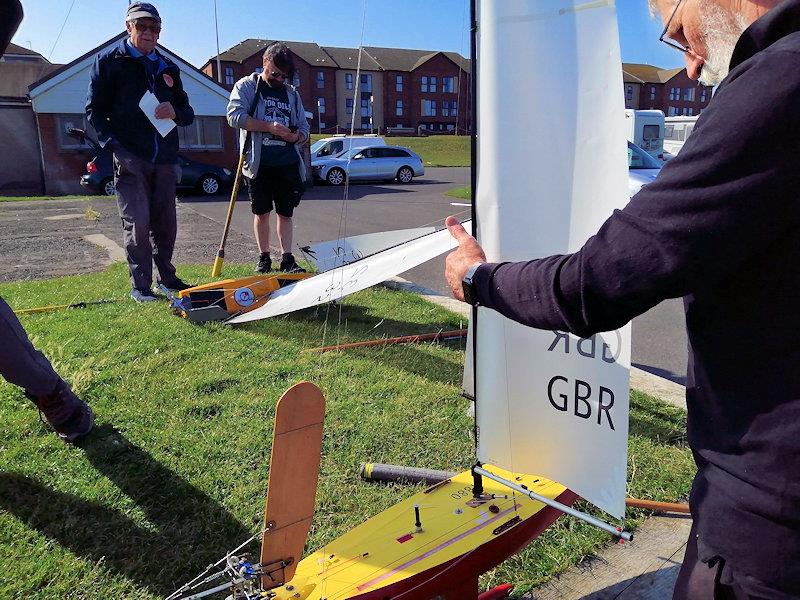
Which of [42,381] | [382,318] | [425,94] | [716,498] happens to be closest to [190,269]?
[382,318]

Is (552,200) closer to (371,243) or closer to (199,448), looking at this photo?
(199,448)

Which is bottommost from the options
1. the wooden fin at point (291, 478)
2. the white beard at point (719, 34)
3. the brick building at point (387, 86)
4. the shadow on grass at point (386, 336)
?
the shadow on grass at point (386, 336)

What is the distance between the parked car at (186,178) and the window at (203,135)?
379cm

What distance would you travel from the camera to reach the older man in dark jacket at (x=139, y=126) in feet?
17.3

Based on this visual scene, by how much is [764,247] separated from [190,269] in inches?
272

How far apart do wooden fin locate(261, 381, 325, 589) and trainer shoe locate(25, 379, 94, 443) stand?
170cm

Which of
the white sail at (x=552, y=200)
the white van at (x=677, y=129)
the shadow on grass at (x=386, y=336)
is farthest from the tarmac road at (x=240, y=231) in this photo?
the white van at (x=677, y=129)

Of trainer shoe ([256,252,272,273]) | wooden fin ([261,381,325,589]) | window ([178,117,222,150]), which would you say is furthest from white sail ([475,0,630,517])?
window ([178,117,222,150])

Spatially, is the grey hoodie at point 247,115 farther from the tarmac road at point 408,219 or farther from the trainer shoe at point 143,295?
the trainer shoe at point 143,295

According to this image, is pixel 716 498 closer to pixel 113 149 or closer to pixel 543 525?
pixel 543 525

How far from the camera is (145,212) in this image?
217 inches

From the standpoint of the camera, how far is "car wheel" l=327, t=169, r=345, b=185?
23.5 metres

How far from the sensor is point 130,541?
2.35 metres

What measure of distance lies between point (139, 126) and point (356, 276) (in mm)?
A: 2571
